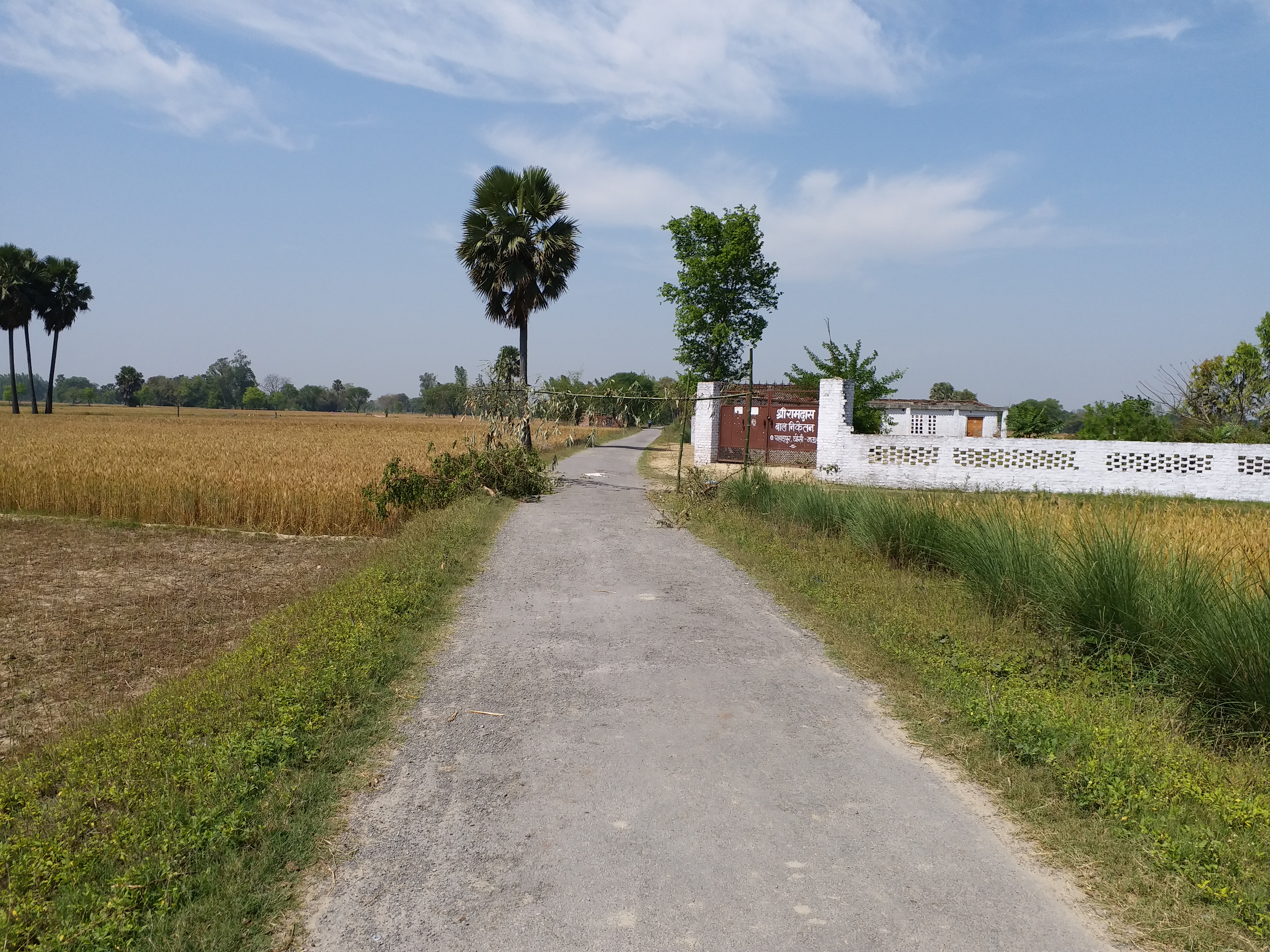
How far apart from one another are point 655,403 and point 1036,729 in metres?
19.3

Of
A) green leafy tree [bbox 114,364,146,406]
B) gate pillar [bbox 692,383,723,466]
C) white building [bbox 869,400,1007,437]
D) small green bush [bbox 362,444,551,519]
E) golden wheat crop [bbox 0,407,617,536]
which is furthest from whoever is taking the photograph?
green leafy tree [bbox 114,364,146,406]

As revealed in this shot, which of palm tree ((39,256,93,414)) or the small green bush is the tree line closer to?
palm tree ((39,256,93,414))

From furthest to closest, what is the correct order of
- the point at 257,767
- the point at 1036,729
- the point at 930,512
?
the point at 930,512 < the point at 1036,729 < the point at 257,767

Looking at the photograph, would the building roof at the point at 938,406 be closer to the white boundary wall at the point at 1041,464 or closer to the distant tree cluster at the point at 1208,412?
the distant tree cluster at the point at 1208,412

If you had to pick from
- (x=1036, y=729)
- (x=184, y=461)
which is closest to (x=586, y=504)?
(x=184, y=461)

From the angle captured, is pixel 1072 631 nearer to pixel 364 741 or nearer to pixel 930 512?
pixel 930 512

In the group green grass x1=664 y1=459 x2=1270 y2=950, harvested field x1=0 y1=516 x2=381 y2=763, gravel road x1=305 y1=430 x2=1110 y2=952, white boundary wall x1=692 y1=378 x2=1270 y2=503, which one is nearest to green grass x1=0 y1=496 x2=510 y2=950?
gravel road x1=305 y1=430 x2=1110 y2=952

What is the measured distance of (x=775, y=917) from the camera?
3.29m

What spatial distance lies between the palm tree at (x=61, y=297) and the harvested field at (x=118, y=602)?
7209cm

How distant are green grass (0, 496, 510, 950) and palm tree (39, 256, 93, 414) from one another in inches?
3242

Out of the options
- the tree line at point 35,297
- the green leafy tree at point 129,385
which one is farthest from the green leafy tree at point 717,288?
the green leafy tree at point 129,385

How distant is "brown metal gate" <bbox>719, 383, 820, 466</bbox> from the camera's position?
88.9ft

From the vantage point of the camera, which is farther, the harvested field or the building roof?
the building roof

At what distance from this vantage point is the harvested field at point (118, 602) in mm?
6543
